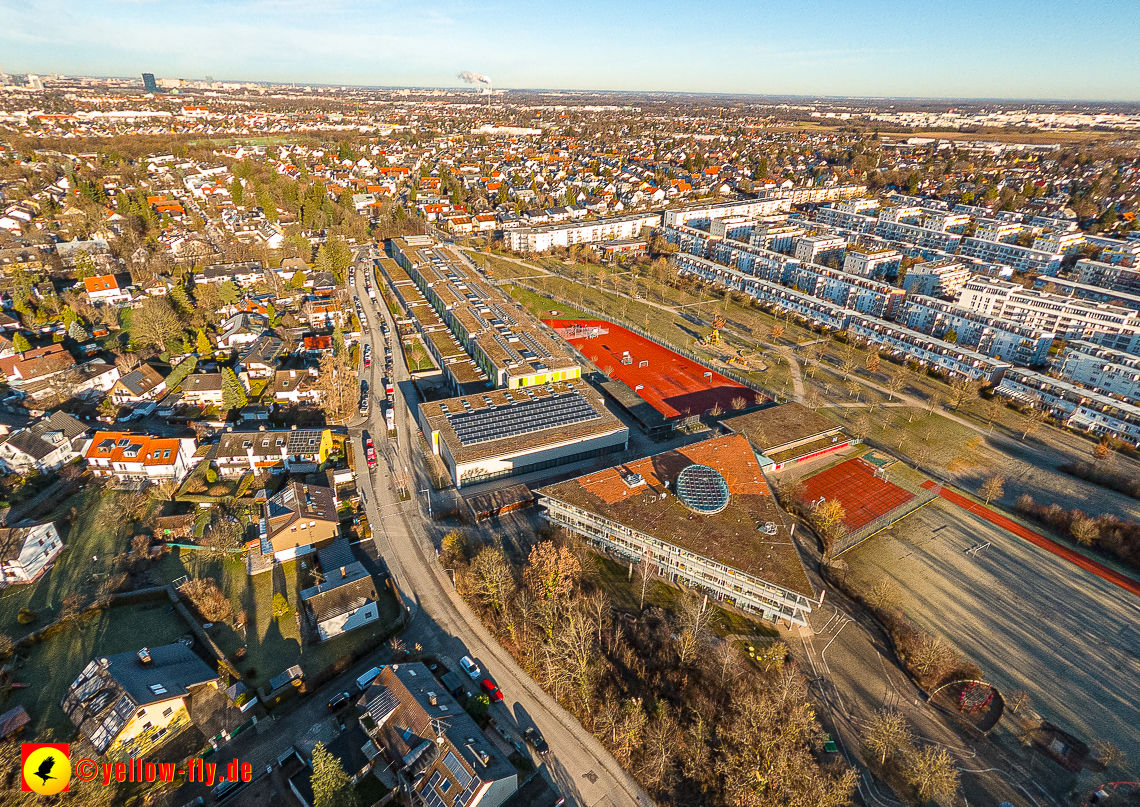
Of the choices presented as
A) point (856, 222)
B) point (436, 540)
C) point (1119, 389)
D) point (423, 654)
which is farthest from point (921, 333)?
point (423, 654)

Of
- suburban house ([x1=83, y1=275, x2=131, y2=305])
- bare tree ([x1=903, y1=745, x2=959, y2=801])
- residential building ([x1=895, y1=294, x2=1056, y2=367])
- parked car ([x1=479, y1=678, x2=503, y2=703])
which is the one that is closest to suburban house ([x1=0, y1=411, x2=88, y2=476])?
suburban house ([x1=83, y1=275, x2=131, y2=305])

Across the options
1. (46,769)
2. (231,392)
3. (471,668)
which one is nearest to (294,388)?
(231,392)

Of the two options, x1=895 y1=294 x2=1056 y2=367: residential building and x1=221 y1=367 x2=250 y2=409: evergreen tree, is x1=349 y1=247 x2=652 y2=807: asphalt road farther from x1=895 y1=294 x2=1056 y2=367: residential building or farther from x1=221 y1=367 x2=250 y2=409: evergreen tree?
x1=895 y1=294 x2=1056 y2=367: residential building

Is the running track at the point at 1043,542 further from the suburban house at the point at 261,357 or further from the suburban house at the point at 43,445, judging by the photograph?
the suburban house at the point at 43,445

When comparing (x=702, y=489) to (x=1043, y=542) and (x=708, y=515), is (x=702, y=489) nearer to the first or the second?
(x=708, y=515)

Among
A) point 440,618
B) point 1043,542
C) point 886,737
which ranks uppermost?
point 886,737

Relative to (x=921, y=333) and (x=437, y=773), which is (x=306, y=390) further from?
(x=921, y=333)
